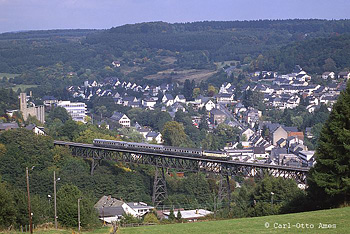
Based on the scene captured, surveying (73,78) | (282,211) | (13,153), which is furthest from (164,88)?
(282,211)

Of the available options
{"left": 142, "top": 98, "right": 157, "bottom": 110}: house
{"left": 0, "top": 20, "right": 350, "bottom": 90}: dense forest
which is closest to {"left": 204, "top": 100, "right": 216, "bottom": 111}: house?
{"left": 142, "top": 98, "right": 157, "bottom": 110}: house

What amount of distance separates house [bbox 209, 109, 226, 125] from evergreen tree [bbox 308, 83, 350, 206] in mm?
60650

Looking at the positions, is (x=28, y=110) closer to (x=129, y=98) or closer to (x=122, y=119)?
(x=122, y=119)

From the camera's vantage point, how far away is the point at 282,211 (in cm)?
2511

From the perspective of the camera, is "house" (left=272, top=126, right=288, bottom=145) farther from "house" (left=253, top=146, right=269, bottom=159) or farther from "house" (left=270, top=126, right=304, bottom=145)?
"house" (left=253, top=146, right=269, bottom=159)

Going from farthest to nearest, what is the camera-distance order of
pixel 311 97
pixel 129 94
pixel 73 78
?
pixel 73 78
pixel 129 94
pixel 311 97

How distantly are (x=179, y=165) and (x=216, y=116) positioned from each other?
44.4 metres

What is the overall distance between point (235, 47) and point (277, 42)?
20660 millimetres

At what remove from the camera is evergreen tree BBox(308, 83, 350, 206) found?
2155 centimetres

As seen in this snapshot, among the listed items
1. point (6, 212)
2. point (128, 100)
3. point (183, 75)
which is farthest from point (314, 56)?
point (6, 212)

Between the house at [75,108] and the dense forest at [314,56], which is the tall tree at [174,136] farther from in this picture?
the dense forest at [314,56]

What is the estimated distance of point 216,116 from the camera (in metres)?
85.8

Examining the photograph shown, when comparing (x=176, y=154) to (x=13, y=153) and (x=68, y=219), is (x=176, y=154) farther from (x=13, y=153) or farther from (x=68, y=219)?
(x=68, y=219)

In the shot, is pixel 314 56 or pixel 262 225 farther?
pixel 314 56
